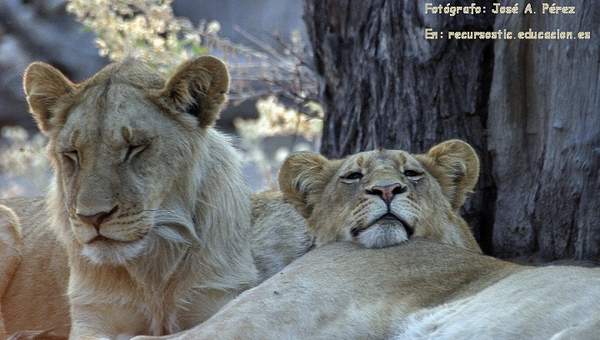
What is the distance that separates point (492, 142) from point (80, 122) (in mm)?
2050

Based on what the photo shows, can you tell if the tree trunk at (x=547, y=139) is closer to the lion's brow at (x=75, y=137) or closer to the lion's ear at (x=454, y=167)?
the lion's ear at (x=454, y=167)

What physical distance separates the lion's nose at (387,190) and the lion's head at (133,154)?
2.38 ft

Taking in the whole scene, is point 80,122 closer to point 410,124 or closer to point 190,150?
point 190,150

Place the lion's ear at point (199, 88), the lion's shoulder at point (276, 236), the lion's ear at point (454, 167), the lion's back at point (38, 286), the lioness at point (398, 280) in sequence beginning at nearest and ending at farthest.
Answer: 1. the lioness at point (398, 280)
2. the lion's ear at point (199, 88)
3. the lion's ear at point (454, 167)
4. the lion's shoulder at point (276, 236)
5. the lion's back at point (38, 286)

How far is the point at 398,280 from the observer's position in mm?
4078

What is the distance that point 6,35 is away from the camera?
13336mm

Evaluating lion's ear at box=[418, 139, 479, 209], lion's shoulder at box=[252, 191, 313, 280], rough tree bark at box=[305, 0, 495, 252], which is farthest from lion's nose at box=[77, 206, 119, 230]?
rough tree bark at box=[305, 0, 495, 252]

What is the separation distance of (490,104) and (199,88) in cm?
158

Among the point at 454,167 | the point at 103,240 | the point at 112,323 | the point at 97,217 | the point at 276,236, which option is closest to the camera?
the point at 97,217

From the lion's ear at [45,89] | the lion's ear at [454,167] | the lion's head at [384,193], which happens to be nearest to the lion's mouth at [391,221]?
the lion's head at [384,193]

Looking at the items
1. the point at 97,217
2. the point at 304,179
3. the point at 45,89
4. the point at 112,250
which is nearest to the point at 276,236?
the point at 304,179

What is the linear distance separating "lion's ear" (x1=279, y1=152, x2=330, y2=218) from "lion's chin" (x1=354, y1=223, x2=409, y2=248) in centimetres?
57

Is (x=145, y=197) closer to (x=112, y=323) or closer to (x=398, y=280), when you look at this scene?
(x=112, y=323)

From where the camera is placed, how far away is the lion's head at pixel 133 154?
168 inches
